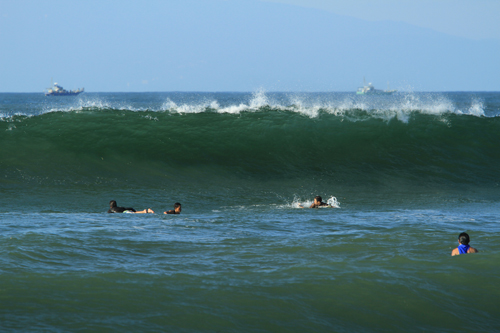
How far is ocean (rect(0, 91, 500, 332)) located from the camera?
5.18 m

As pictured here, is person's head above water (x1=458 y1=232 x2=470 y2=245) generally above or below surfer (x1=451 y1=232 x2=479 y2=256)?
above

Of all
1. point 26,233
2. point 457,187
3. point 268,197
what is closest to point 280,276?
point 26,233

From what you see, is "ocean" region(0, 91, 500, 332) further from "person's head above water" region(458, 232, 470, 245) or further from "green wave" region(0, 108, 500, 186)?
"person's head above water" region(458, 232, 470, 245)

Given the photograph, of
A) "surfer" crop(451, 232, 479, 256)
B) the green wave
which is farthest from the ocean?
"surfer" crop(451, 232, 479, 256)

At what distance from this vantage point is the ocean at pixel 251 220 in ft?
17.0

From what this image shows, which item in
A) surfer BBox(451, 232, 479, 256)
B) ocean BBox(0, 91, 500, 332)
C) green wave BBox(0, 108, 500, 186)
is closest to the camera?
ocean BBox(0, 91, 500, 332)

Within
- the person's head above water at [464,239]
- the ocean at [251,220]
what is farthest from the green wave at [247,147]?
the person's head above water at [464,239]

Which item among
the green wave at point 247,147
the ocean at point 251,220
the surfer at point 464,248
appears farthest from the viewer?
the green wave at point 247,147

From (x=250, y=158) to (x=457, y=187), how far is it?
7062 millimetres

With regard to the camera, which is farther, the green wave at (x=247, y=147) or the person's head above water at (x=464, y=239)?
the green wave at (x=247, y=147)

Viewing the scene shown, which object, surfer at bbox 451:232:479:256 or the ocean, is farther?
surfer at bbox 451:232:479:256

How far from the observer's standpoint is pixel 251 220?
32.4ft

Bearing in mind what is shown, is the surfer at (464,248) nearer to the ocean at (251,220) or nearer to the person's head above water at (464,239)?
the person's head above water at (464,239)

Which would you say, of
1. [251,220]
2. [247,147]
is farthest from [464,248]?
[247,147]
